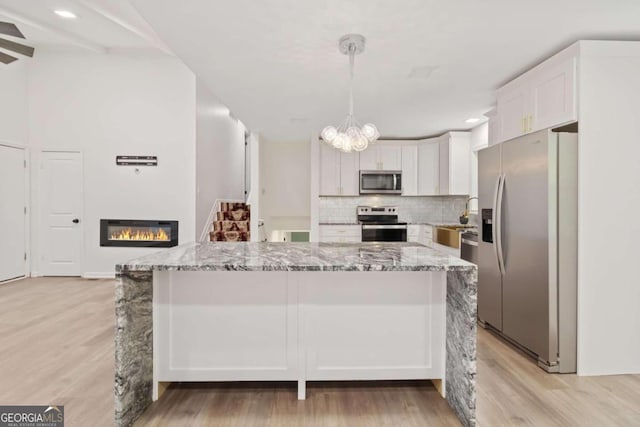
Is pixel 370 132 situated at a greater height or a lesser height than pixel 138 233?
greater

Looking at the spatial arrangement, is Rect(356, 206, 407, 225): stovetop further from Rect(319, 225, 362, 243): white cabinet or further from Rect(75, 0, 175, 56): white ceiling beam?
Rect(75, 0, 175, 56): white ceiling beam

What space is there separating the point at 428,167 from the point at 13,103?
6394 millimetres

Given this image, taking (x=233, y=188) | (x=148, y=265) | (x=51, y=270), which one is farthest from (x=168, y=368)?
(x=233, y=188)

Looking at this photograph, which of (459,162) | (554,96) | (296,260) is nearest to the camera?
(296,260)

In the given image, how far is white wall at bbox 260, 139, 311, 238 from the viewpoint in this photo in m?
6.83

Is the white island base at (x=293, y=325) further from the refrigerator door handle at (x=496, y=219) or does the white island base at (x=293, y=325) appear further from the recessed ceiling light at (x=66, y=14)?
the recessed ceiling light at (x=66, y=14)

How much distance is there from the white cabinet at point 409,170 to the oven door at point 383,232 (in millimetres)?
666

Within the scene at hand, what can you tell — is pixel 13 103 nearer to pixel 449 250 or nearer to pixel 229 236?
pixel 229 236

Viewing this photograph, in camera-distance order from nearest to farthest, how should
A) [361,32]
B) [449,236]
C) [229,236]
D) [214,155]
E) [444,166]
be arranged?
[361,32] < [449,236] < [444,166] < [229,236] < [214,155]

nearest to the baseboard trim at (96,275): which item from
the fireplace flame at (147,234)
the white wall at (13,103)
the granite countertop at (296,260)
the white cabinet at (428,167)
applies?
the fireplace flame at (147,234)

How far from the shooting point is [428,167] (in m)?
6.12

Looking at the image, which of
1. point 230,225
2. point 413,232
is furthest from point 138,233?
point 413,232

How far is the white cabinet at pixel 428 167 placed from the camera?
6.06m

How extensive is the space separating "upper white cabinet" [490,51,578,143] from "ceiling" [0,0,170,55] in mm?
3971
